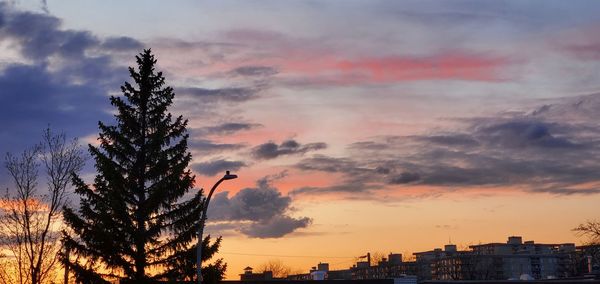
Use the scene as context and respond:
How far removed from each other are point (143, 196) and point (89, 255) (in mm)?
4794

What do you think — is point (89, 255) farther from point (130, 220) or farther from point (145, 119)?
point (145, 119)

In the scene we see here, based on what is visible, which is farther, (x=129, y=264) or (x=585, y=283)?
(x=585, y=283)

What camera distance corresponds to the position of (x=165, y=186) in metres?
49.0

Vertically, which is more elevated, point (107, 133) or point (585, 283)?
point (107, 133)

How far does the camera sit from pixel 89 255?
4797cm

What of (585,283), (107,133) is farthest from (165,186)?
(585,283)

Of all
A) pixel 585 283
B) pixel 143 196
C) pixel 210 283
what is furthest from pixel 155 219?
pixel 585 283

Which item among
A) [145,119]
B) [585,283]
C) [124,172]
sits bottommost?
[585,283]

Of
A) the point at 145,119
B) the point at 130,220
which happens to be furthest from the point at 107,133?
the point at 130,220

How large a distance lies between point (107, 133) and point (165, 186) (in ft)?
16.5

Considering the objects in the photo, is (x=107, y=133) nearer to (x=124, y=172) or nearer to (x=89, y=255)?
(x=124, y=172)

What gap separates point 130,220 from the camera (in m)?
48.8

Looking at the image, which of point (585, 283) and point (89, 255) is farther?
point (585, 283)

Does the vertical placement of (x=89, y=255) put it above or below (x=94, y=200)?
below
